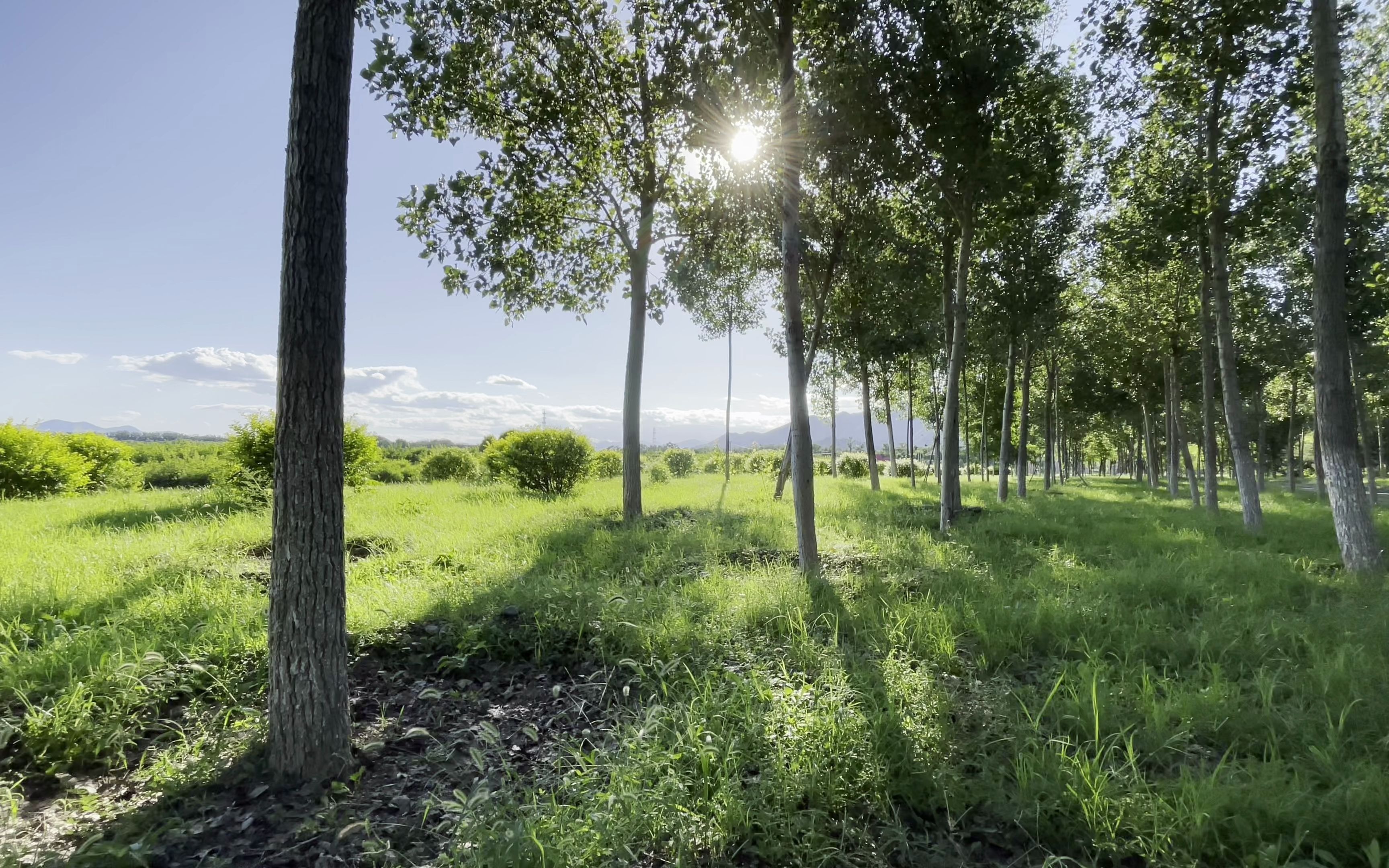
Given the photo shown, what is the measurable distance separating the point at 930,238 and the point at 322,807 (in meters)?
12.5

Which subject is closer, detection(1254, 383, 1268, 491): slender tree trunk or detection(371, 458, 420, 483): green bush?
detection(1254, 383, 1268, 491): slender tree trunk

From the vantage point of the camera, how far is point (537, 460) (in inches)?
585

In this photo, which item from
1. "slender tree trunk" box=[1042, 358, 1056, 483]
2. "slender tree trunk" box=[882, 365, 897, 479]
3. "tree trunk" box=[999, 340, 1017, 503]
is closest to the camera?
"tree trunk" box=[999, 340, 1017, 503]

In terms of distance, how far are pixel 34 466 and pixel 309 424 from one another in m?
16.9

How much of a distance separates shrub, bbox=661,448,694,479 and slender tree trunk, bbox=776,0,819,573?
23.8 m

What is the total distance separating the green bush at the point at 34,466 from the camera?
12.8m

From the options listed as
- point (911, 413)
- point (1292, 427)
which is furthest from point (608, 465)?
point (1292, 427)

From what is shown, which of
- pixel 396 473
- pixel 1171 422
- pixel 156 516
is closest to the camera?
pixel 156 516

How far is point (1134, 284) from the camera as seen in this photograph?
1487 centimetres

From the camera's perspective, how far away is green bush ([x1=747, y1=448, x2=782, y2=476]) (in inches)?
1342

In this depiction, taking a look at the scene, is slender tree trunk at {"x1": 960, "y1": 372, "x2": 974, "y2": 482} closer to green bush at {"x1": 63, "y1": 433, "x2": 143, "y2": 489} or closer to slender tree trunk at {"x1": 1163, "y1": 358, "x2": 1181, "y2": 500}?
slender tree trunk at {"x1": 1163, "y1": 358, "x2": 1181, "y2": 500}

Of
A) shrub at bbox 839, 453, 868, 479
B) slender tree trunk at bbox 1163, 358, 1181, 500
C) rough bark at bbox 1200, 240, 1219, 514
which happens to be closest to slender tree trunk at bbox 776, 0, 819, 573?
rough bark at bbox 1200, 240, 1219, 514

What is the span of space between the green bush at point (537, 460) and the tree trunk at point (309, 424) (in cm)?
1158

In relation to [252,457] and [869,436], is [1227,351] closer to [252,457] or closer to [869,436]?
[869,436]
